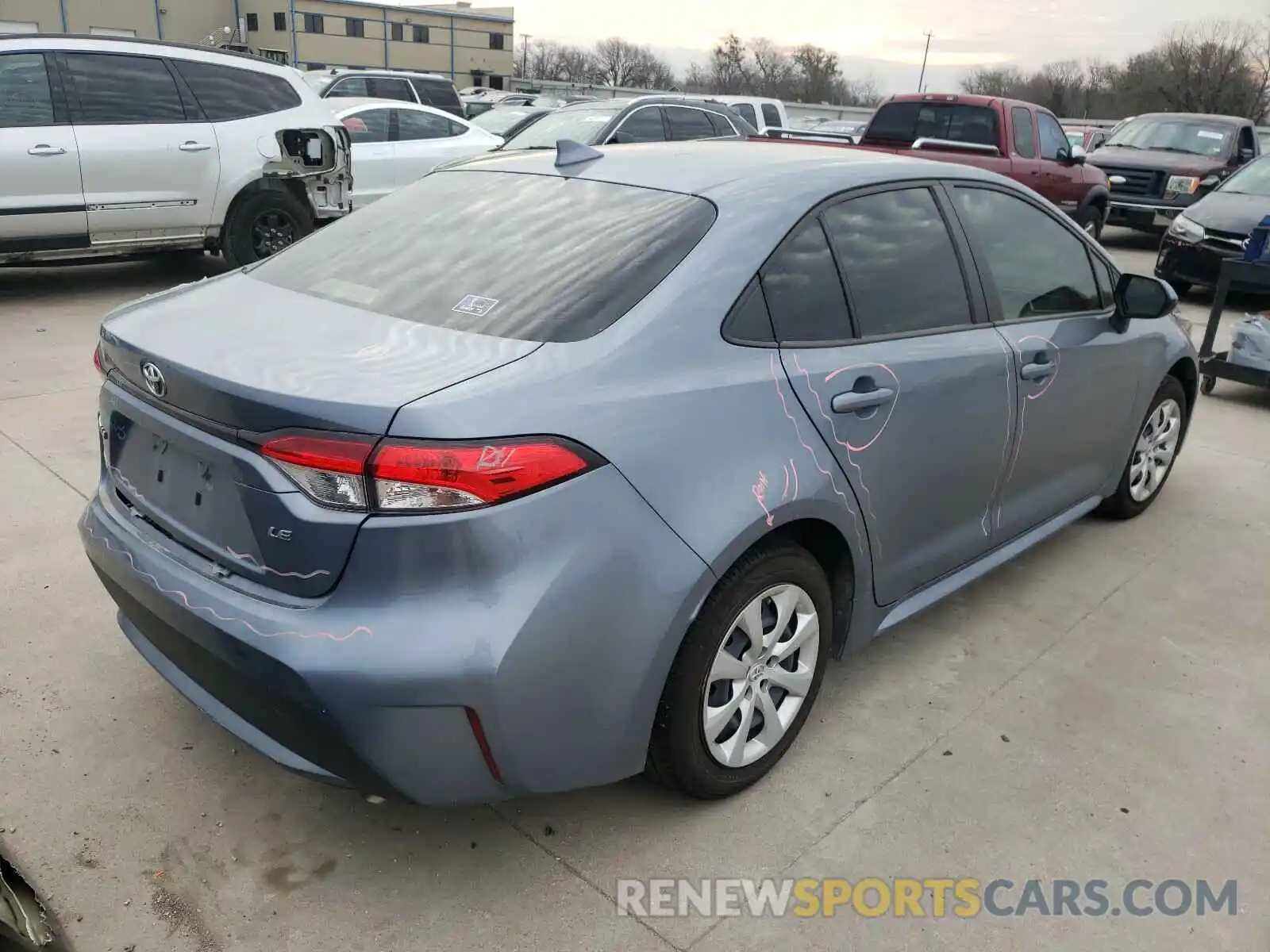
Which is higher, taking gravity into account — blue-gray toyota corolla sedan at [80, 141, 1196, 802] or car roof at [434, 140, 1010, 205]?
car roof at [434, 140, 1010, 205]

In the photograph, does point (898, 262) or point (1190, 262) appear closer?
point (898, 262)

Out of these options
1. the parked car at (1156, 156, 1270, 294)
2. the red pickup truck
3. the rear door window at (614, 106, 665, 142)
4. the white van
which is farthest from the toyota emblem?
the white van

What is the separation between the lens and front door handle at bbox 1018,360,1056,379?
3326mm

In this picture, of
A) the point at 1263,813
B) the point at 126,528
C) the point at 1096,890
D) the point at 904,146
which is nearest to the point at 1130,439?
the point at 1263,813

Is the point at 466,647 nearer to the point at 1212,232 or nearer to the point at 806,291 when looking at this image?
the point at 806,291

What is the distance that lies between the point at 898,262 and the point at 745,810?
65.2 inches

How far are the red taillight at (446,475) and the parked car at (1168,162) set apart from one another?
14.1 meters

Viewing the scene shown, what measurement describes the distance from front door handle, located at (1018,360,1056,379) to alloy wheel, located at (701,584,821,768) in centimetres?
124

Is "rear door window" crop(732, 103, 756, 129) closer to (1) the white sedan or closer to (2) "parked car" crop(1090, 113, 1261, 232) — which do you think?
(1) the white sedan

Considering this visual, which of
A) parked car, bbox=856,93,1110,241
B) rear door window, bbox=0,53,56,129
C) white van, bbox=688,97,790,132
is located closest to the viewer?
rear door window, bbox=0,53,56,129

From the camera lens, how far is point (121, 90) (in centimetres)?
Answer: 761

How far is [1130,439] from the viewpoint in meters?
4.25

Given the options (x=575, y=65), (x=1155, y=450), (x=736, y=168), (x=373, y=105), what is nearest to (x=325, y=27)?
(x=575, y=65)

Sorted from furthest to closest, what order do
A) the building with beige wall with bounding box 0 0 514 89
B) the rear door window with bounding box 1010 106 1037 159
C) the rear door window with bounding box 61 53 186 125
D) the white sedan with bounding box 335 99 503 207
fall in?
the building with beige wall with bounding box 0 0 514 89, the rear door window with bounding box 1010 106 1037 159, the white sedan with bounding box 335 99 503 207, the rear door window with bounding box 61 53 186 125
